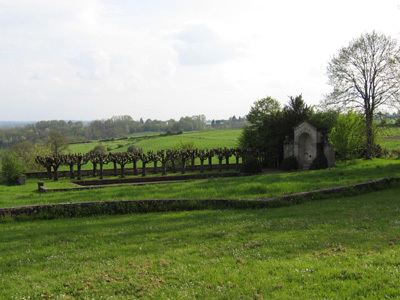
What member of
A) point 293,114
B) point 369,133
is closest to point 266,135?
point 293,114

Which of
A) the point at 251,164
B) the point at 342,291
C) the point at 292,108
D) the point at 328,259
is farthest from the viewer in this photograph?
the point at 292,108

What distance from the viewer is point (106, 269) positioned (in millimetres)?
7371

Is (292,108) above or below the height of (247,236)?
above

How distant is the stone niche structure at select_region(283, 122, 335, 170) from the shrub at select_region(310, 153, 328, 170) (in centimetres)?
134

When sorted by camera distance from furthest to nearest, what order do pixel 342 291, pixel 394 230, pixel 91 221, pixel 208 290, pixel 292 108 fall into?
pixel 292 108 → pixel 91 221 → pixel 394 230 → pixel 208 290 → pixel 342 291

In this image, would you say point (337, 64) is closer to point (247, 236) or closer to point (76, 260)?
point (247, 236)

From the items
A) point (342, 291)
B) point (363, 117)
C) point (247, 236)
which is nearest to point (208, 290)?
point (342, 291)

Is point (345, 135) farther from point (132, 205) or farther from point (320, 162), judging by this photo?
point (132, 205)

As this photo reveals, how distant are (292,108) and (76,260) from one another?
40700 mm

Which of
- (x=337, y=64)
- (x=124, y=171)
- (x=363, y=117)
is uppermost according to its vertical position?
(x=337, y=64)

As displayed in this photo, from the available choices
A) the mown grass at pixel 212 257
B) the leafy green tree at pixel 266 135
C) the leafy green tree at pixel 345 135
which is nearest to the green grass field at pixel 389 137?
the leafy green tree at pixel 345 135

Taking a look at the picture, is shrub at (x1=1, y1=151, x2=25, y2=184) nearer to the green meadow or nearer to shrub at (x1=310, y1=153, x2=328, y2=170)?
the green meadow

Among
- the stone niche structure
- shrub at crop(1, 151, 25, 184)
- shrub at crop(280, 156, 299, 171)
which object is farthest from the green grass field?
shrub at crop(1, 151, 25, 184)

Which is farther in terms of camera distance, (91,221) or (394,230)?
(91,221)
